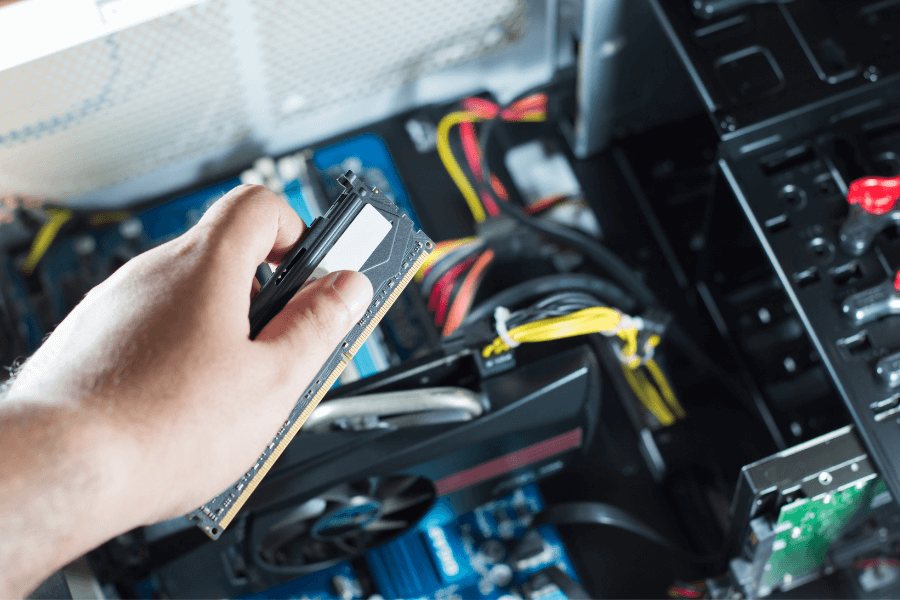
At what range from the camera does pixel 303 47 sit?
1.28m

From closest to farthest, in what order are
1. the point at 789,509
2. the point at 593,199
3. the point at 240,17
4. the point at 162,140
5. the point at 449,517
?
the point at 789,509, the point at 240,17, the point at 449,517, the point at 162,140, the point at 593,199

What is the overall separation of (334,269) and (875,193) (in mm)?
670

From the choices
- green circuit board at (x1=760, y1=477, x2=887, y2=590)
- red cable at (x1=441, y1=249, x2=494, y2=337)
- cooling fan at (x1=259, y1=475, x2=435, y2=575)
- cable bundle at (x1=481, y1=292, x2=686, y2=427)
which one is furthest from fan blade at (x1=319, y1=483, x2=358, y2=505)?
green circuit board at (x1=760, y1=477, x2=887, y2=590)

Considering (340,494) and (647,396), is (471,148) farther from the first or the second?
(340,494)

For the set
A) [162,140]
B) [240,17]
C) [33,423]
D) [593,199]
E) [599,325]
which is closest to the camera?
[33,423]

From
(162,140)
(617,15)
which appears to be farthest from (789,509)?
(162,140)

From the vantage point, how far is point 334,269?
2.82 feet

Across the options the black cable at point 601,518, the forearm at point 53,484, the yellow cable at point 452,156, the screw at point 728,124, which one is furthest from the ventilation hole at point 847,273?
the forearm at point 53,484

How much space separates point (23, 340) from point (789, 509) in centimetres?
134

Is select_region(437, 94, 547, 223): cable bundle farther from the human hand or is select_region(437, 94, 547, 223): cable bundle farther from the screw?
the human hand

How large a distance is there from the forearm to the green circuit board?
2.55 feet

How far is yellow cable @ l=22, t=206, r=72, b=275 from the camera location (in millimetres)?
1450

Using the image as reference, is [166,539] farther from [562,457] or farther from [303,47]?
[303,47]

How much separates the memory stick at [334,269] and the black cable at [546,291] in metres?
0.43
